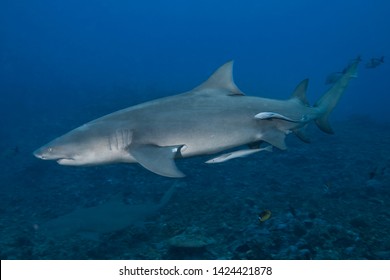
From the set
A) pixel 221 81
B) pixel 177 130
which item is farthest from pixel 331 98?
pixel 177 130

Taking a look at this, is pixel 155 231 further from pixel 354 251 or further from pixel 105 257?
pixel 354 251

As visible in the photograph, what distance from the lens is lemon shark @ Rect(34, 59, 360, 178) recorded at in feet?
14.5

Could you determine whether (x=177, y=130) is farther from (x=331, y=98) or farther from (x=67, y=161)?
(x=331, y=98)

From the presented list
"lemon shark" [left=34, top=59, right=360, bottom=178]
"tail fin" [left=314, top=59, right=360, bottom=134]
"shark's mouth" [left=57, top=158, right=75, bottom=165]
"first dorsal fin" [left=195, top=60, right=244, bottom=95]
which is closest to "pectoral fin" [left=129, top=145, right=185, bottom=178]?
"lemon shark" [left=34, top=59, right=360, bottom=178]

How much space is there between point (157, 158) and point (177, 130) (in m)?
0.74

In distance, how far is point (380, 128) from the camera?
22391 mm

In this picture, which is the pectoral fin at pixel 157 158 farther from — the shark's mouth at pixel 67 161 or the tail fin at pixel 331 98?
the tail fin at pixel 331 98

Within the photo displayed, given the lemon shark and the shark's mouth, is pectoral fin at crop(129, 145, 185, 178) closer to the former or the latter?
the lemon shark

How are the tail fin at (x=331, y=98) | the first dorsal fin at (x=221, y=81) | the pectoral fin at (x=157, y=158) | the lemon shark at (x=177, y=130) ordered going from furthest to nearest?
the tail fin at (x=331, y=98) < the first dorsal fin at (x=221, y=81) < the lemon shark at (x=177, y=130) < the pectoral fin at (x=157, y=158)

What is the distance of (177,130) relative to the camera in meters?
4.77

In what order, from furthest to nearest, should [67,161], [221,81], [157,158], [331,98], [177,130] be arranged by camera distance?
[331,98] < [221,81] < [177,130] < [67,161] < [157,158]

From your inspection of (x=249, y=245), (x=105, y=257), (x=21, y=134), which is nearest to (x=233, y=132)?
(x=249, y=245)

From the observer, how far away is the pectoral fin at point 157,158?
401 centimetres

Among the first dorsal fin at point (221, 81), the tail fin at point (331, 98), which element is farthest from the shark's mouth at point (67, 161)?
the tail fin at point (331, 98)
